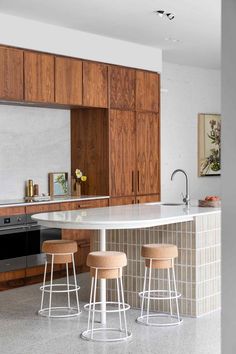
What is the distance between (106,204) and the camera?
7848 millimetres

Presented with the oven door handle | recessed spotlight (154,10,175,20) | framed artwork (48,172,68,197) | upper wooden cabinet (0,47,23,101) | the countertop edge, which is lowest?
the oven door handle

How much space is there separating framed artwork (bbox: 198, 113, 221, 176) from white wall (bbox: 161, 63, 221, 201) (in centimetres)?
10

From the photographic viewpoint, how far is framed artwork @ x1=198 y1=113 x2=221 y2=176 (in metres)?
10.5

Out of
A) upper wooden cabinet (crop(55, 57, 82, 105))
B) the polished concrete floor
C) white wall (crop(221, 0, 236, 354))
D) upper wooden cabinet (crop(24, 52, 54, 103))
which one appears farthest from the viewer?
upper wooden cabinet (crop(55, 57, 82, 105))

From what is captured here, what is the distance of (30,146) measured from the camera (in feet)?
25.1

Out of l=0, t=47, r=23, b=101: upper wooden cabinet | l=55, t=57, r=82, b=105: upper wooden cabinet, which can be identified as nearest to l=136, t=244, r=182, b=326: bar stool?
l=0, t=47, r=23, b=101: upper wooden cabinet

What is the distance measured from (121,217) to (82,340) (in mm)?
984

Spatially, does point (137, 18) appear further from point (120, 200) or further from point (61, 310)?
point (61, 310)

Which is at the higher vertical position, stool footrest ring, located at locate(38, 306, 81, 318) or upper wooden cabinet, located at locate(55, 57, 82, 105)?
upper wooden cabinet, located at locate(55, 57, 82, 105)

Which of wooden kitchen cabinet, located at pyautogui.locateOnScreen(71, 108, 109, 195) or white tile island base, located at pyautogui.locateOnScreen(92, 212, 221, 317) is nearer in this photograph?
white tile island base, located at pyautogui.locateOnScreen(92, 212, 221, 317)

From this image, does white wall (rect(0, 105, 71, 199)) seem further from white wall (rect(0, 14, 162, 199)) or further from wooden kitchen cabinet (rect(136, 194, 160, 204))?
wooden kitchen cabinet (rect(136, 194, 160, 204))

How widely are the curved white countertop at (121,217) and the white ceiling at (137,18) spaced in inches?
78.4

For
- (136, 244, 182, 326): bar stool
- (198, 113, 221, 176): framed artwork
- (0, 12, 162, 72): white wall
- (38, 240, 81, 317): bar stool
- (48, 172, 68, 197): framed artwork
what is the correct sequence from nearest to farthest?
(136, 244, 182, 326): bar stool < (38, 240, 81, 317): bar stool < (0, 12, 162, 72): white wall < (48, 172, 68, 197): framed artwork < (198, 113, 221, 176): framed artwork

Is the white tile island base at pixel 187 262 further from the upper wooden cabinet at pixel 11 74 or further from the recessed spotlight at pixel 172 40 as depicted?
the recessed spotlight at pixel 172 40
